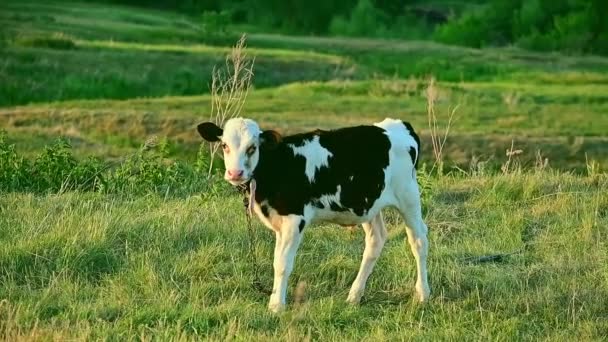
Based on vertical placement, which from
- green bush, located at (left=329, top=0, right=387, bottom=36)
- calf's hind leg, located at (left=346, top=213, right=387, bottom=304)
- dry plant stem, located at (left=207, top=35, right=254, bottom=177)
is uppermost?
dry plant stem, located at (left=207, top=35, right=254, bottom=177)

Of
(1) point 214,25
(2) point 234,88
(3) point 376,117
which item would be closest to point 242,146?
(2) point 234,88

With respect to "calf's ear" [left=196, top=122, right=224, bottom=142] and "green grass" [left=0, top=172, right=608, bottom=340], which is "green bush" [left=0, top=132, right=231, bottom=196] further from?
"calf's ear" [left=196, top=122, right=224, bottom=142]

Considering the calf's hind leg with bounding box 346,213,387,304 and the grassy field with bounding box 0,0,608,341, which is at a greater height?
the calf's hind leg with bounding box 346,213,387,304

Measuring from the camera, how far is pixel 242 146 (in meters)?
7.43

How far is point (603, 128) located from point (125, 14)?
53.5 metres

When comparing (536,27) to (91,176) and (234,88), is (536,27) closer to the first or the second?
(234,88)

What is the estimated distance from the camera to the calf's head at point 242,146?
24.1 ft

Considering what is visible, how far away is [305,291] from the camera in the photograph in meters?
8.17

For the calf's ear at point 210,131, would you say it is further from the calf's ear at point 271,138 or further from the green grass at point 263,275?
the green grass at point 263,275

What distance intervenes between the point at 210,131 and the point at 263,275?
1423mm

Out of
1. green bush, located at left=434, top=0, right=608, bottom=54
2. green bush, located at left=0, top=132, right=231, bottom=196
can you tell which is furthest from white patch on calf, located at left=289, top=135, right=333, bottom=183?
green bush, located at left=434, top=0, right=608, bottom=54

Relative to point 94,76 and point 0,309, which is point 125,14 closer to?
point 94,76

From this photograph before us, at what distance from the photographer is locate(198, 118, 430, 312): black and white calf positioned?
298 inches

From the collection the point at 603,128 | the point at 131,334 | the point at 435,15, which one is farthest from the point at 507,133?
the point at 435,15
